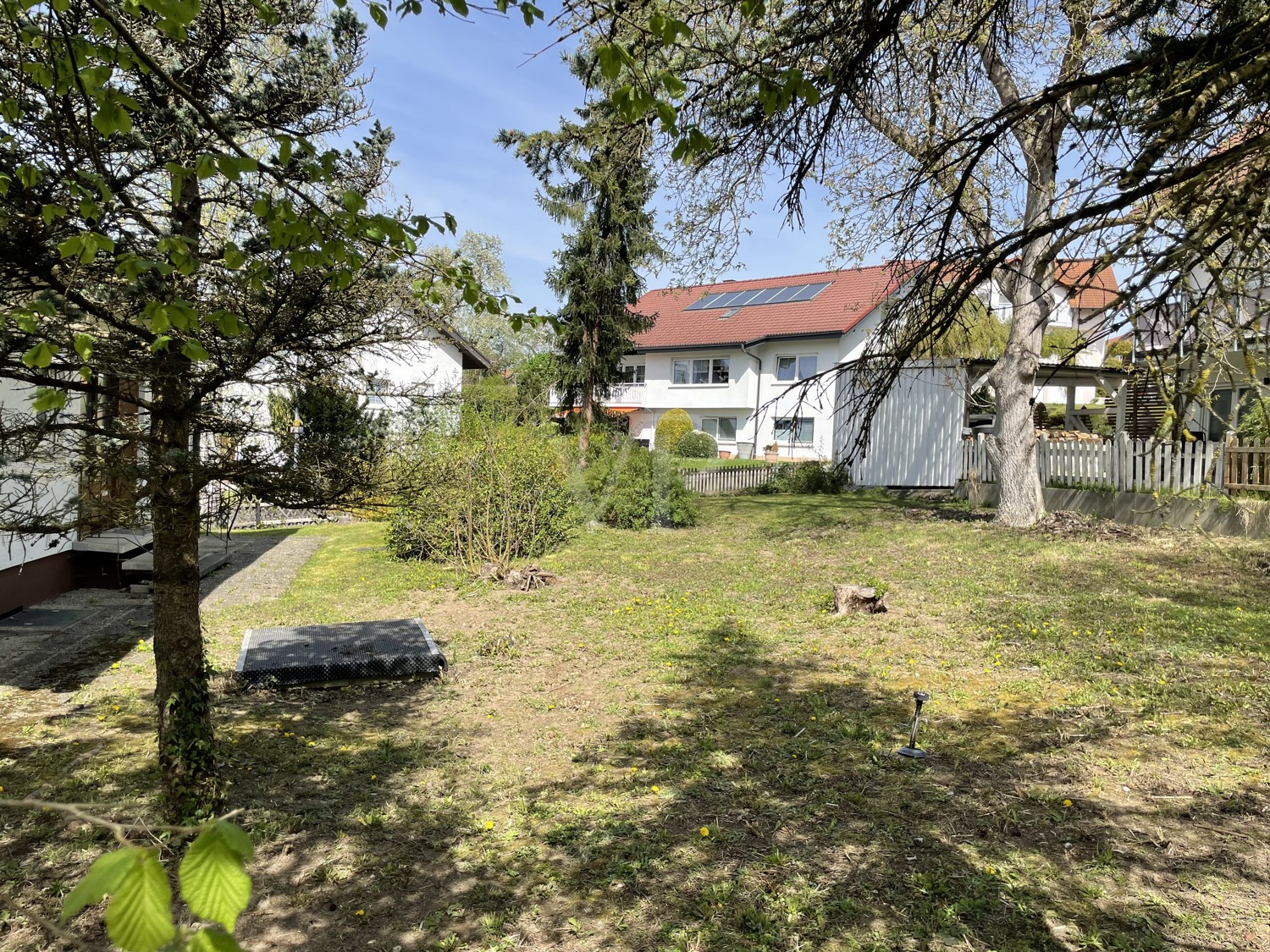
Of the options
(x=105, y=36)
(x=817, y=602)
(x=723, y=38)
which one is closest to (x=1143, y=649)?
(x=817, y=602)

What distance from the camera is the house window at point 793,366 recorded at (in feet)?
112

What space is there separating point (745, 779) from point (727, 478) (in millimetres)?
18254

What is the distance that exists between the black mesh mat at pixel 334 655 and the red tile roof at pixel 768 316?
83.9 ft

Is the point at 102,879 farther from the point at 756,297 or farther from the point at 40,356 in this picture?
the point at 756,297

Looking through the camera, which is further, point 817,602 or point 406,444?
point 817,602

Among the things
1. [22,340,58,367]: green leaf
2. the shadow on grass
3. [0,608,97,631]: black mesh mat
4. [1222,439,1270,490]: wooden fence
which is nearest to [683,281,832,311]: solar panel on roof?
[1222,439,1270,490]: wooden fence

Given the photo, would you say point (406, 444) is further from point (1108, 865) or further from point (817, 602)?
point (817, 602)

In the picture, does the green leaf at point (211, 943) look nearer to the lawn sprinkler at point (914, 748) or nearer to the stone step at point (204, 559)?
the lawn sprinkler at point (914, 748)

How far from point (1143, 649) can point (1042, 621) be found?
3.65ft

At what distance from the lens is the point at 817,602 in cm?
935

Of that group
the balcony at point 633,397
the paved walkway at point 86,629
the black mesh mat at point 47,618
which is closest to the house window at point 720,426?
the balcony at point 633,397

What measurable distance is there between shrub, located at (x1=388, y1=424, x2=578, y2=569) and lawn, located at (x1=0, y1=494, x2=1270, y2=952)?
232cm

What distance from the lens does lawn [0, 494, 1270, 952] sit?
3.43m

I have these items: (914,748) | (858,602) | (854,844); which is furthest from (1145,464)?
(854,844)
